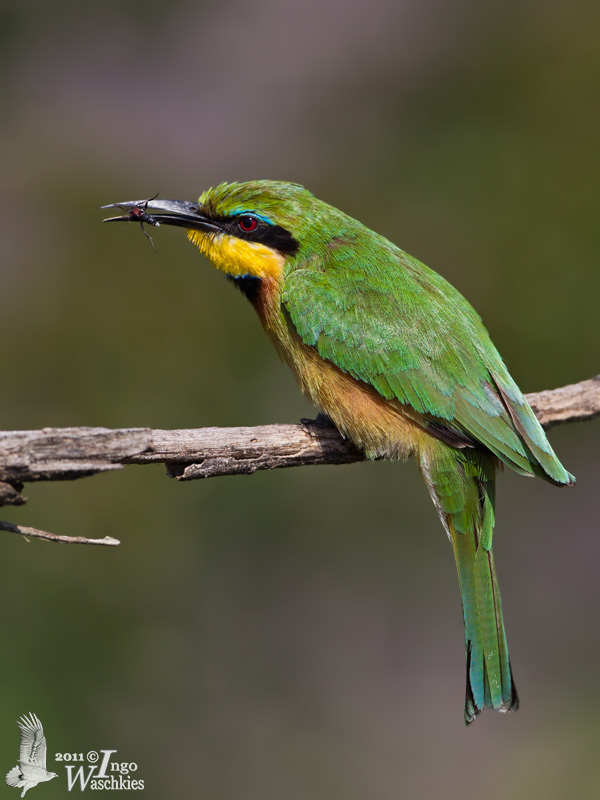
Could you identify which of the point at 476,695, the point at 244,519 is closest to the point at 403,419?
the point at 476,695

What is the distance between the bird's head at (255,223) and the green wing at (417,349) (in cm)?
10

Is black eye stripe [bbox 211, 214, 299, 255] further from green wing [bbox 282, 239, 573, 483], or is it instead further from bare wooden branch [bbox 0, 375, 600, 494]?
bare wooden branch [bbox 0, 375, 600, 494]

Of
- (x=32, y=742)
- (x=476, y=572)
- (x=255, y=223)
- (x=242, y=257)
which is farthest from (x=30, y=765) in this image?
(x=255, y=223)

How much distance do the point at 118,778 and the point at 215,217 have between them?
1947mm

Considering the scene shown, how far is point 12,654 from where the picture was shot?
338cm

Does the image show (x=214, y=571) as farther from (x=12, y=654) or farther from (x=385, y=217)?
(x=385, y=217)

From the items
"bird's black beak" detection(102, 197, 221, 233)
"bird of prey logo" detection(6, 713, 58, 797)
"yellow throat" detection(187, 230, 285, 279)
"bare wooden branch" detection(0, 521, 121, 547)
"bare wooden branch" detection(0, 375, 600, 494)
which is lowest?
"bird of prey logo" detection(6, 713, 58, 797)

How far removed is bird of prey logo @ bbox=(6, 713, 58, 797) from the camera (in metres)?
2.93

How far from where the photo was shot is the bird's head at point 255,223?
260cm

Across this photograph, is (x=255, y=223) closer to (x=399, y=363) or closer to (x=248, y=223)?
(x=248, y=223)

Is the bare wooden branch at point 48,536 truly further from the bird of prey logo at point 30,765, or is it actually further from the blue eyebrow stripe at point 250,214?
the bird of prey logo at point 30,765

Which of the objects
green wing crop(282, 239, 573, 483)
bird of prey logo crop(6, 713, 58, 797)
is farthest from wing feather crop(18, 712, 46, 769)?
green wing crop(282, 239, 573, 483)

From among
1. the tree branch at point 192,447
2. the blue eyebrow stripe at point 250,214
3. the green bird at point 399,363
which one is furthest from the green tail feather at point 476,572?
the blue eyebrow stripe at point 250,214

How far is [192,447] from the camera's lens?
83.0 inches
